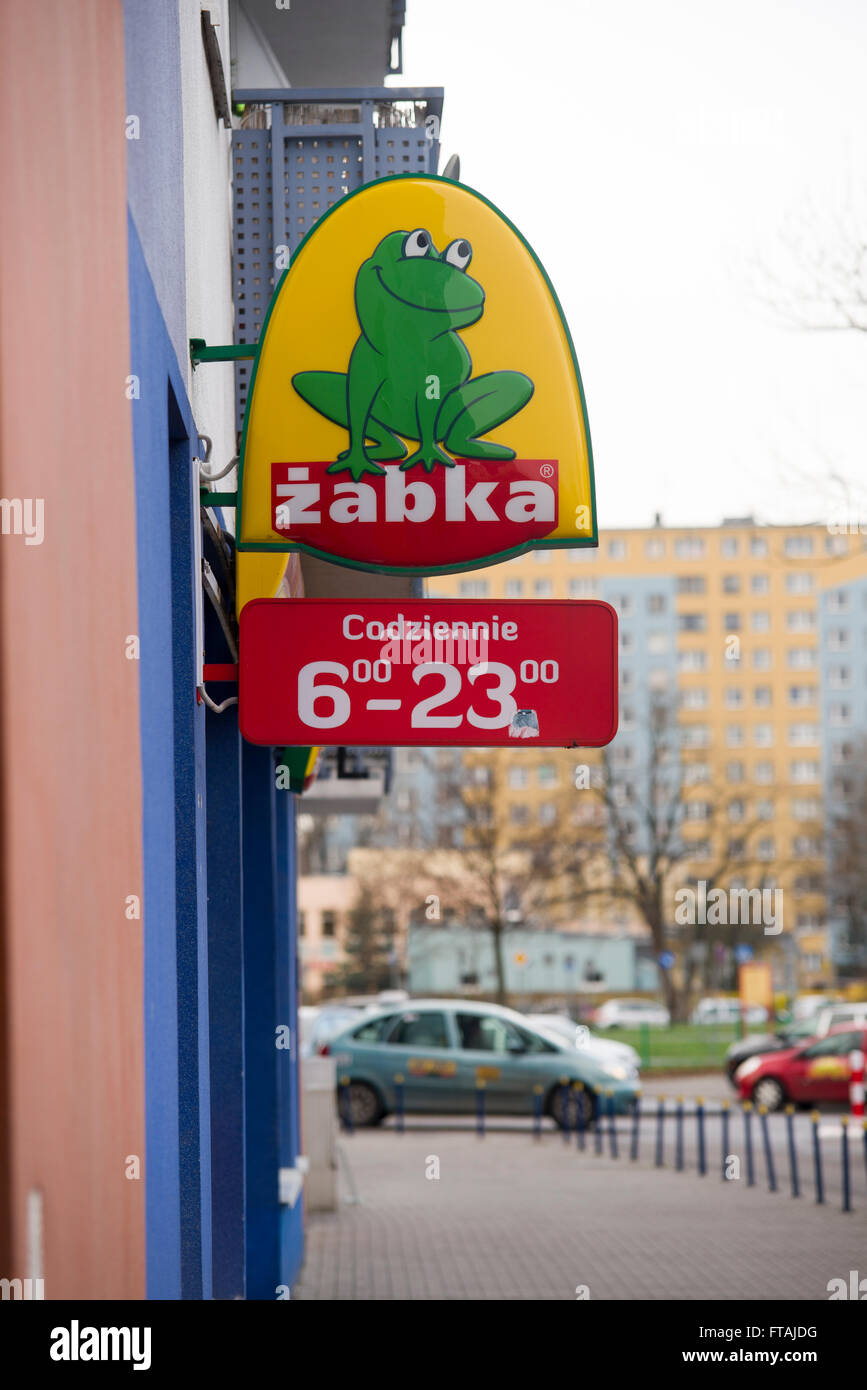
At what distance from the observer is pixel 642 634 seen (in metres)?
94.2

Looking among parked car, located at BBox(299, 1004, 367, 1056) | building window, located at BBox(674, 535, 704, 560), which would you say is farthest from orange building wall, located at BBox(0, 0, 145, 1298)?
building window, located at BBox(674, 535, 704, 560)

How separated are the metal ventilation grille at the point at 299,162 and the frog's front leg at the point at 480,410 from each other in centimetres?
276

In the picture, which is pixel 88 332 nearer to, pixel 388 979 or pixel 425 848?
pixel 425 848

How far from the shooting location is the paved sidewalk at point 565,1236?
33.1 ft

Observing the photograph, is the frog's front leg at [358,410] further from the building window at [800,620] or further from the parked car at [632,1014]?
the building window at [800,620]

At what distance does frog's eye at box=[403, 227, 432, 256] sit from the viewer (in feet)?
16.0

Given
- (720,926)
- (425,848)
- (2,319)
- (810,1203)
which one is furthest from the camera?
(720,926)

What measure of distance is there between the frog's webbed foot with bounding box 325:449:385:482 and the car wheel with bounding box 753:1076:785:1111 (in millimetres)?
21760

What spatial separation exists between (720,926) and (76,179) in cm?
5944

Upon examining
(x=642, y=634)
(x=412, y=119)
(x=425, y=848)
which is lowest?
(x=425, y=848)

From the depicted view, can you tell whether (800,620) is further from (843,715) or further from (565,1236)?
(565,1236)

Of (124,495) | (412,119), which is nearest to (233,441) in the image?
(412,119)

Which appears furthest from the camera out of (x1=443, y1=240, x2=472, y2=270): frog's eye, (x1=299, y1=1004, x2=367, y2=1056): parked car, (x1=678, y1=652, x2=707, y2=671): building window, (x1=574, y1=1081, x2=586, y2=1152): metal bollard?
(x1=678, y1=652, x2=707, y2=671): building window

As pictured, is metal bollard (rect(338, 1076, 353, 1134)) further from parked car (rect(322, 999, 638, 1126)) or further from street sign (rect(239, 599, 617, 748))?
street sign (rect(239, 599, 617, 748))
